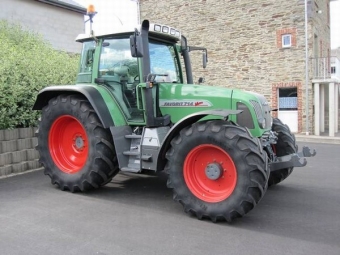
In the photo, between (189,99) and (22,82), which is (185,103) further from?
(22,82)

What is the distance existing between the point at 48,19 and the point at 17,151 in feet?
41.3

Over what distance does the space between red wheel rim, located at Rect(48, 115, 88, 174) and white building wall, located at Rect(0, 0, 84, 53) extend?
10727 mm

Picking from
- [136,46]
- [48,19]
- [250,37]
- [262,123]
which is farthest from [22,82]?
[48,19]

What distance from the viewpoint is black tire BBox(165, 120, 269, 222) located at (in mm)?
3754

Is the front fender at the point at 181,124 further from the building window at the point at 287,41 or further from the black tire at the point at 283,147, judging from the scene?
the building window at the point at 287,41

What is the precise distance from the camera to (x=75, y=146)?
5512 mm

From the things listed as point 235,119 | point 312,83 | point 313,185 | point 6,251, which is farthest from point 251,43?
point 6,251

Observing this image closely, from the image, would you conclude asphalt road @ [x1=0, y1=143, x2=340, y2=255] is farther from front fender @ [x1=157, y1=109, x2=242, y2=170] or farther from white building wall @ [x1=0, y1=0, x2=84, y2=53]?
white building wall @ [x1=0, y1=0, x2=84, y2=53]

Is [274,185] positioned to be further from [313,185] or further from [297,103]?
[297,103]

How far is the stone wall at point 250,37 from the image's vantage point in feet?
45.8

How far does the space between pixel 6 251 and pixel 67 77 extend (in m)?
5.16

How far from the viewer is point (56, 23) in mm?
17578

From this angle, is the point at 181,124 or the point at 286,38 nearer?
the point at 181,124

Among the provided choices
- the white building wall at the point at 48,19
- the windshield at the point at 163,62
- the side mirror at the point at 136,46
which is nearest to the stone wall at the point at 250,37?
the white building wall at the point at 48,19
